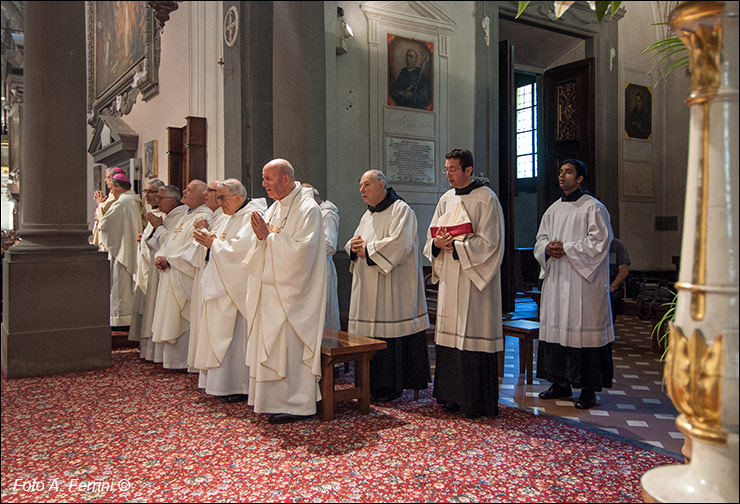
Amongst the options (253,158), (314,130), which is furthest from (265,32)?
(314,130)

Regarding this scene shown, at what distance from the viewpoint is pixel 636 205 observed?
10.2 metres

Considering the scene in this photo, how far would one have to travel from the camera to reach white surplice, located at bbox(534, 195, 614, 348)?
4.43m

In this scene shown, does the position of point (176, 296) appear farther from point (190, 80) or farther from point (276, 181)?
point (190, 80)

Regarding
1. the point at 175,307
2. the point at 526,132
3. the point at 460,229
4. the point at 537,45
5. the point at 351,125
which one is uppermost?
the point at 537,45

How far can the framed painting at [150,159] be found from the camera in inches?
376

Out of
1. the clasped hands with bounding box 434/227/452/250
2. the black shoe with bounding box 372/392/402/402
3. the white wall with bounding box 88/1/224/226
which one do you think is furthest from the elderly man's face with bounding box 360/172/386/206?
the white wall with bounding box 88/1/224/226

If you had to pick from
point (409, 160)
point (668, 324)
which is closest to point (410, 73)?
point (409, 160)

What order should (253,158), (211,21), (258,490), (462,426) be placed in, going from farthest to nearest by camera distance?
(253,158) → (211,21) → (462,426) → (258,490)

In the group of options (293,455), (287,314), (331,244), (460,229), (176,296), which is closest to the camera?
(293,455)

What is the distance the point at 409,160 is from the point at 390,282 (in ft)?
13.1

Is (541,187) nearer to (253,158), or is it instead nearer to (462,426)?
(253,158)

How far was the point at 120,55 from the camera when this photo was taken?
5996 millimetres

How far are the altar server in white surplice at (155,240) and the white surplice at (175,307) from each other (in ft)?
1.14

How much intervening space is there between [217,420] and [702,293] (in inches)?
125
